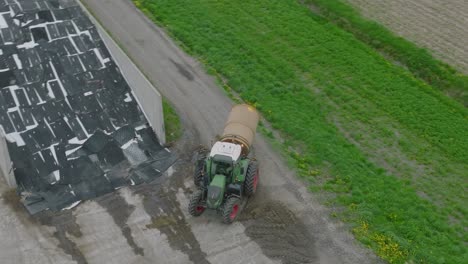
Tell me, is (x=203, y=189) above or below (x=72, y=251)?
above

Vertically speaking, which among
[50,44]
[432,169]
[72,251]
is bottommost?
[72,251]

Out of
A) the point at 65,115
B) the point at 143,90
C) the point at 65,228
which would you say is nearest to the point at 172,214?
the point at 65,228

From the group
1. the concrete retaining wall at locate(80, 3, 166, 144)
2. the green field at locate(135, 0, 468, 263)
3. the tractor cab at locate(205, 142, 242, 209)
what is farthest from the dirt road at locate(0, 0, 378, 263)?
the concrete retaining wall at locate(80, 3, 166, 144)

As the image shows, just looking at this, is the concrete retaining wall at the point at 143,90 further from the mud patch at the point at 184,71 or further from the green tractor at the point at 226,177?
the mud patch at the point at 184,71

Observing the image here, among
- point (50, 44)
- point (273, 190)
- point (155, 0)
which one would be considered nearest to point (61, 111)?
point (50, 44)

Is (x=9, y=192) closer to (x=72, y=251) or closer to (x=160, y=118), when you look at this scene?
(x=72, y=251)

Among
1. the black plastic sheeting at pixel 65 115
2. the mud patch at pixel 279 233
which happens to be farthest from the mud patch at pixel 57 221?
the mud patch at pixel 279 233
